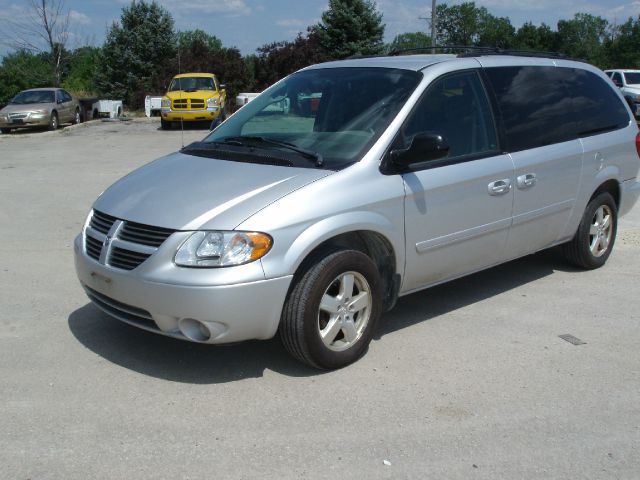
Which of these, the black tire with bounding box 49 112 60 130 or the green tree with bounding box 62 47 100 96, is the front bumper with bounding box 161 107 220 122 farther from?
the green tree with bounding box 62 47 100 96

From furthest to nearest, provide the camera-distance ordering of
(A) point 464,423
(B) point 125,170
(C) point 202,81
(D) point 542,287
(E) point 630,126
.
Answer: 1. (C) point 202,81
2. (B) point 125,170
3. (E) point 630,126
4. (D) point 542,287
5. (A) point 464,423

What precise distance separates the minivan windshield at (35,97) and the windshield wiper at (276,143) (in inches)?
868

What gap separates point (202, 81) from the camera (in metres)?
26.0

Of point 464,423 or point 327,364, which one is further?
point 327,364

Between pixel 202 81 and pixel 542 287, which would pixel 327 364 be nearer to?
pixel 542 287

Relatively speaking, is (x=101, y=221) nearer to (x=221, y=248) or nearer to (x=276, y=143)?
(x=221, y=248)

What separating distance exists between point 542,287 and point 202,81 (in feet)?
71.1

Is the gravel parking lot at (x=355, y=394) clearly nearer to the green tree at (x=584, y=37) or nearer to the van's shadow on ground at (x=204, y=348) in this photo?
the van's shadow on ground at (x=204, y=348)

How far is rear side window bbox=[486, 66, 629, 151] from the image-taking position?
17.9ft

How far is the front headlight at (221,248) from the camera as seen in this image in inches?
154

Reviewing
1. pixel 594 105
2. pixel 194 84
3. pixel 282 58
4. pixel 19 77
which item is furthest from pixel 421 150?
pixel 19 77

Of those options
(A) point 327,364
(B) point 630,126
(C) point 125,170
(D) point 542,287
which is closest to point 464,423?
(A) point 327,364

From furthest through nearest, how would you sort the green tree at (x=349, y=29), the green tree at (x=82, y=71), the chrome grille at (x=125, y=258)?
the green tree at (x=82, y=71)
the green tree at (x=349, y=29)
the chrome grille at (x=125, y=258)

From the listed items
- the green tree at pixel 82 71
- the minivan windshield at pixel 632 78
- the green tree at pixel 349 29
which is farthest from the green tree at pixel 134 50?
the minivan windshield at pixel 632 78
